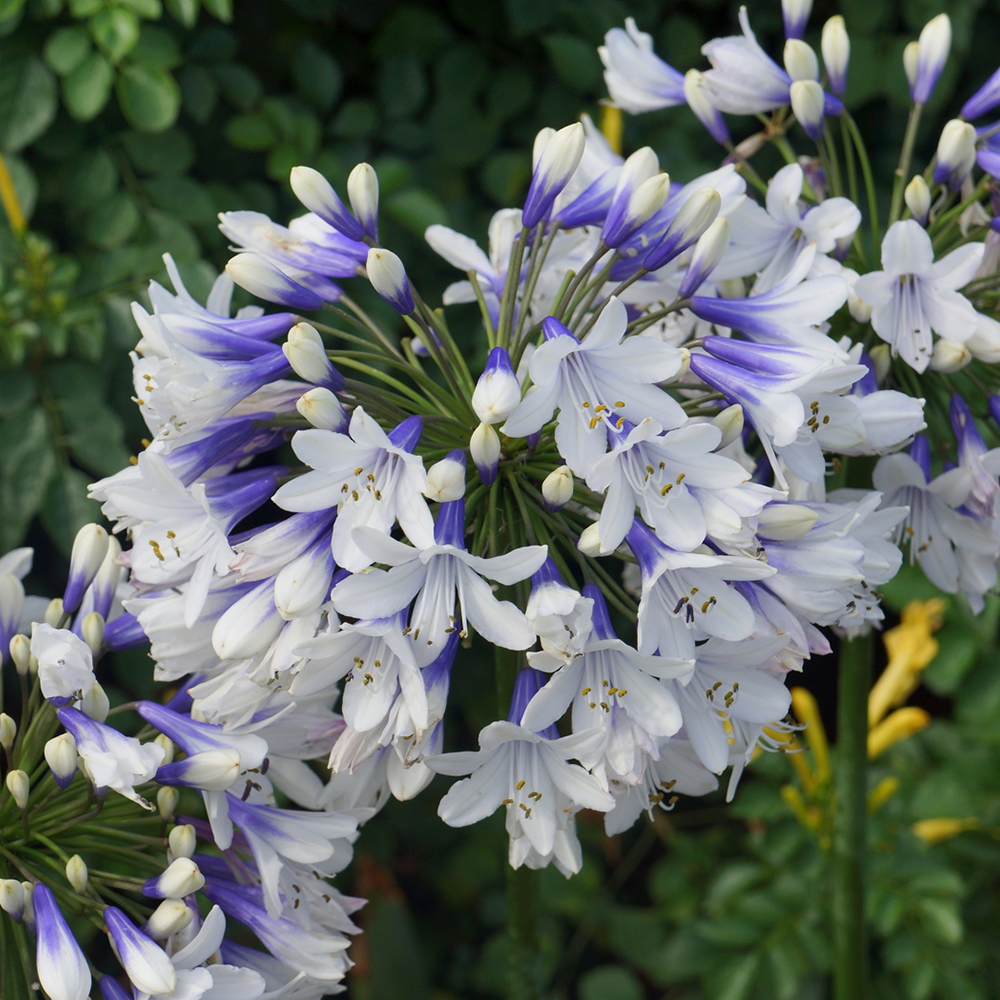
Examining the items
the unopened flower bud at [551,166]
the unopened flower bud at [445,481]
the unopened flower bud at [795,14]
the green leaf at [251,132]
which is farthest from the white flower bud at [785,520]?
the green leaf at [251,132]

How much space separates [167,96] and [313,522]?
102 cm

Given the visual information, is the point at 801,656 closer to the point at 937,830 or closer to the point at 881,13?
the point at 937,830

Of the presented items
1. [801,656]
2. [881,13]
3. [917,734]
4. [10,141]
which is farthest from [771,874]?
[10,141]

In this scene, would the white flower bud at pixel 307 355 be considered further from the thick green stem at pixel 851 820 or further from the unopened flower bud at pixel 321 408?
the thick green stem at pixel 851 820

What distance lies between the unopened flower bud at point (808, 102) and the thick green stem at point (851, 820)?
732mm

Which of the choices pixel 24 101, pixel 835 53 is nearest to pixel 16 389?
pixel 24 101

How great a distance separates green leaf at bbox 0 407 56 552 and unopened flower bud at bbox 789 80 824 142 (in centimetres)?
126

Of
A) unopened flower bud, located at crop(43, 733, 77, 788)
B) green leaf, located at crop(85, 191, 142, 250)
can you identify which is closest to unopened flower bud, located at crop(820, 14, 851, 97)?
green leaf, located at crop(85, 191, 142, 250)

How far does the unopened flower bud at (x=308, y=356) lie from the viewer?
1204 mm

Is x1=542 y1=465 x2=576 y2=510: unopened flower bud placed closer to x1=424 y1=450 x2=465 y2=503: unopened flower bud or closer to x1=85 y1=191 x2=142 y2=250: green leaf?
x1=424 y1=450 x2=465 y2=503: unopened flower bud

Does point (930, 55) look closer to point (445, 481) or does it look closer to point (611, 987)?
point (445, 481)

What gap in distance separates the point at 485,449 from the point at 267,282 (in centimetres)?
33

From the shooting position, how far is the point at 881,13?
2369 mm

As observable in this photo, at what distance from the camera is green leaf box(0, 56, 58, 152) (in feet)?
6.44
